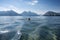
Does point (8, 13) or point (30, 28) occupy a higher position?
point (8, 13)

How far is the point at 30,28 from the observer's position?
1.84m

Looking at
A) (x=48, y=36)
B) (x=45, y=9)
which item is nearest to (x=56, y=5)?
(x=45, y=9)

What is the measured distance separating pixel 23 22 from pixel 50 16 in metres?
0.53

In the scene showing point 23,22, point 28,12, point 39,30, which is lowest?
point 39,30

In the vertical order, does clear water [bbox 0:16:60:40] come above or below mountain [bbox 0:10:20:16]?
below

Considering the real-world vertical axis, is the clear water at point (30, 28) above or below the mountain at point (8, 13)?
below

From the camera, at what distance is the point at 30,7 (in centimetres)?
183

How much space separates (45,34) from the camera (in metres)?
1.83

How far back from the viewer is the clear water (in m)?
1.79

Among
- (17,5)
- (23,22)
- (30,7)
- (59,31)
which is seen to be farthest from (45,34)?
(17,5)

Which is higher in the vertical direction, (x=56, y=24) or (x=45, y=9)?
(x=45, y=9)

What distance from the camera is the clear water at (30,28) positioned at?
5.86ft

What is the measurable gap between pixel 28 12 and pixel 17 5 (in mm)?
248

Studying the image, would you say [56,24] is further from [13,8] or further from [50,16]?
[13,8]
